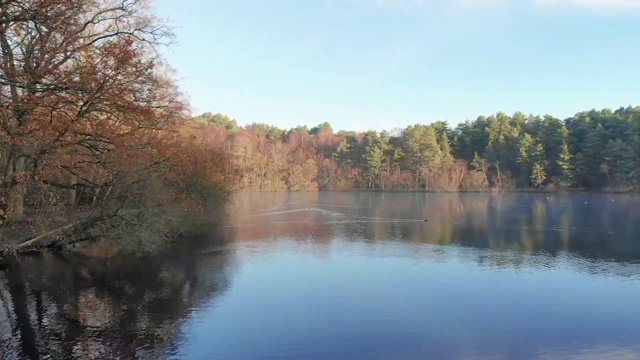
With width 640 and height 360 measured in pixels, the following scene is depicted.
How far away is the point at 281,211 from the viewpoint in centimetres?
3641

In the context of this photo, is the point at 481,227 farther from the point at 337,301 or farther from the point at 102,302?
the point at 102,302

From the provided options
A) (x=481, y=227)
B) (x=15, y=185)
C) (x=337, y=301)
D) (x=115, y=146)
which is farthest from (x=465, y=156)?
(x=15, y=185)

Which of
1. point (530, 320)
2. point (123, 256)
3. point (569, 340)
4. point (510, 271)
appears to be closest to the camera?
point (569, 340)

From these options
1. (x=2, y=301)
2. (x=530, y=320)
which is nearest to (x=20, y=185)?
(x=2, y=301)

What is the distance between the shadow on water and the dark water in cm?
4

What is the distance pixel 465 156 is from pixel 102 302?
2453 inches

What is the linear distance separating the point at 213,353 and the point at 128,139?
7.34 metres

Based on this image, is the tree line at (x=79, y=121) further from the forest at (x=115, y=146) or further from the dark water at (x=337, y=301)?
the dark water at (x=337, y=301)

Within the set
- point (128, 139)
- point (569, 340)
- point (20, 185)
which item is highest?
point (128, 139)

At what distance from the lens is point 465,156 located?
68438 mm

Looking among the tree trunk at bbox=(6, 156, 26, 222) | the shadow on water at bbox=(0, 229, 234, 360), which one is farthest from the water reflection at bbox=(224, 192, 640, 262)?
the tree trunk at bbox=(6, 156, 26, 222)

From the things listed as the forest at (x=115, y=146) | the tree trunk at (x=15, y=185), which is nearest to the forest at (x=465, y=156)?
the forest at (x=115, y=146)

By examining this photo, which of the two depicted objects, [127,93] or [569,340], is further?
[127,93]

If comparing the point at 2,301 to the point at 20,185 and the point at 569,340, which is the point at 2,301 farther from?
the point at 569,340
